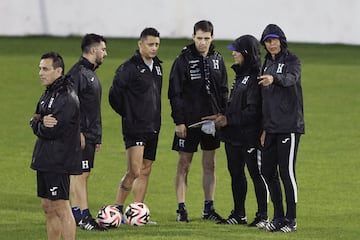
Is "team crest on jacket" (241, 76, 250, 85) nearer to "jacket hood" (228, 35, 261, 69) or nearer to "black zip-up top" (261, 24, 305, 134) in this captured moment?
"jacket hood" (228, 35, 261, 69)

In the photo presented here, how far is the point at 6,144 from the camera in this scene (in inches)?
858

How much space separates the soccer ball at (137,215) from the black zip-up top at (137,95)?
36.4 inches

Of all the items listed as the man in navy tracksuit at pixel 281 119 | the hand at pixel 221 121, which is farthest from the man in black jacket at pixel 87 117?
the man in navy tracksuit at pixel 281 119

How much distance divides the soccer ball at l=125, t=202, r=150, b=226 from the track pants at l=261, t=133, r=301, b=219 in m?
1.62

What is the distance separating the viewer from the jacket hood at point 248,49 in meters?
14.3

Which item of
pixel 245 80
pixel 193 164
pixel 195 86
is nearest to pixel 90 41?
pixel 195 86

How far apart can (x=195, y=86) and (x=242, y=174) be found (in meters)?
1.38

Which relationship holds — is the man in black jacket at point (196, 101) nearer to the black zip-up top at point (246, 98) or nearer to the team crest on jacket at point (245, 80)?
the black zip-up top at point (246, 98)

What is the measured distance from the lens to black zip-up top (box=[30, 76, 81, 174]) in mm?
11594

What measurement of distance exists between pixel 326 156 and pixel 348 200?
396cm

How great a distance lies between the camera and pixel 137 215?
1454 centimetres

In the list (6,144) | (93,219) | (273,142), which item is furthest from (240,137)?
(6,144)

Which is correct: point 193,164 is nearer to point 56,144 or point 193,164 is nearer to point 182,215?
point 182,215

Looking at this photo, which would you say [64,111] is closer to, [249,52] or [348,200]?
[249,52]
